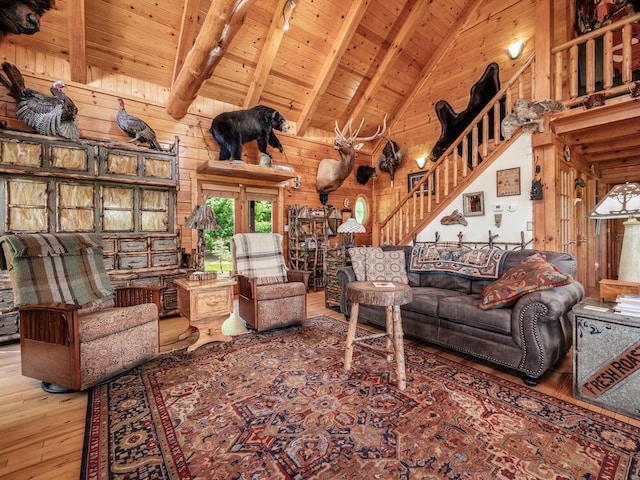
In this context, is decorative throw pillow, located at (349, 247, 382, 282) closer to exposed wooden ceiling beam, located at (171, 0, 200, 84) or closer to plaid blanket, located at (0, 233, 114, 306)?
plaid blanket, located at (0, 233, 114, 306)

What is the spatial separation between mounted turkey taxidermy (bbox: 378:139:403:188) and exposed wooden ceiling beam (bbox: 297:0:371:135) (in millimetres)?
1970

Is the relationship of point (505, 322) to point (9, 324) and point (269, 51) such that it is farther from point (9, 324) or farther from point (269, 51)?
point (269, 51)

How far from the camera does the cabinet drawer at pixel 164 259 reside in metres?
4.02

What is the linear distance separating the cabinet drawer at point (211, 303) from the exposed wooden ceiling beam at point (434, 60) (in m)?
5.78

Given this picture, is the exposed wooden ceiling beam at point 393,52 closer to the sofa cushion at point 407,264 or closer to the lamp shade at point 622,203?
the sofa cushion at point 407,264

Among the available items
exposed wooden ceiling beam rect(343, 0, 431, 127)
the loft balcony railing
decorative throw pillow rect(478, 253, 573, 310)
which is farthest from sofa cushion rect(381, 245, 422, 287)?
exposed wooden ceiling beam rect(343, 0, 431, 127)

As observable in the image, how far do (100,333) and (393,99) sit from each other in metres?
6.72

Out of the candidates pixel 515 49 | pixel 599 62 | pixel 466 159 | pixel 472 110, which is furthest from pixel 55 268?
pixel 515 49

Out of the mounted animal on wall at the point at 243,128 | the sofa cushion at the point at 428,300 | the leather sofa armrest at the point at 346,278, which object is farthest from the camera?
the mounted animal on wall at the point at 243,128

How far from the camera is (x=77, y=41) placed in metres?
3.70

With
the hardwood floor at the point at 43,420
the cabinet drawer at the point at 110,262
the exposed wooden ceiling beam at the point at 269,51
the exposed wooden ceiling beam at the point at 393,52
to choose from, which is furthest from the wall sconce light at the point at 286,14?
the hardwood floor at the point at 43,420

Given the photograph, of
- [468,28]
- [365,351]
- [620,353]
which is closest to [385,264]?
[365,351]

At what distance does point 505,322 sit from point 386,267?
1.45 metres

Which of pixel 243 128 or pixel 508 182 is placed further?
pixel 243 128
